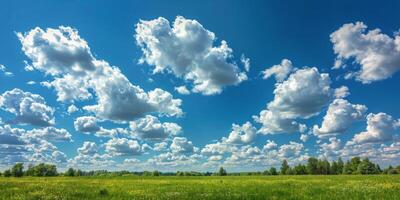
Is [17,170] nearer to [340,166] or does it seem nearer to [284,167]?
[284,167]

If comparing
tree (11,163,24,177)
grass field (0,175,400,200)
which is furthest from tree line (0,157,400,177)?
grass field (0,175,400,200)

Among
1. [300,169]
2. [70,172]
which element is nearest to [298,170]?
[300,169]

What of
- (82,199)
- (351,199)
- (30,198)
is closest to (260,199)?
(351,199)

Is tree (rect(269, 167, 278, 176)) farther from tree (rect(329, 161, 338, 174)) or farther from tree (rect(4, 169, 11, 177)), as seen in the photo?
tree (rect(4, 169, 11, 177))

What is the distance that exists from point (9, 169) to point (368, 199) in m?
163

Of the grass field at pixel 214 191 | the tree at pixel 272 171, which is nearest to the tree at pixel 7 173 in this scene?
the tree at pixel 272 171

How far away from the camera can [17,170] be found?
144500mm

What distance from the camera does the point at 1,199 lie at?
1592 centimetres

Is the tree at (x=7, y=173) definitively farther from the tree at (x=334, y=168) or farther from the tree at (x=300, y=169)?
the tree at (x=334, y=168)

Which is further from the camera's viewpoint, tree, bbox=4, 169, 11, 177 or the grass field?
tree, bbox=4, 169, 11, 177

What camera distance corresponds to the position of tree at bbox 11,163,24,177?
142 metres

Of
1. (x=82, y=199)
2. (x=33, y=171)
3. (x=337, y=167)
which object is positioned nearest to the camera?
(x=82, y=199)

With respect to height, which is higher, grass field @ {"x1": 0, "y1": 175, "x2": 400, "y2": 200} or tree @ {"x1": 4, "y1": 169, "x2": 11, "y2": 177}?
tree @ {"x1": 4, "y1": 169, "x2": 11, "y2": 177}

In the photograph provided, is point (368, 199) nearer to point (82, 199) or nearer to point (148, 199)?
point (148, 199)
